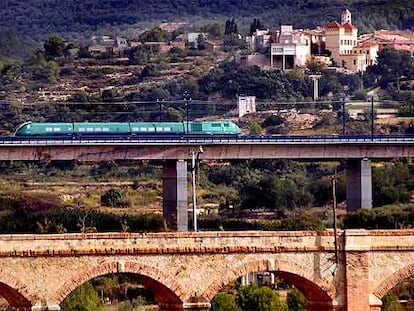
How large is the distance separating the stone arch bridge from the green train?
1185 inches

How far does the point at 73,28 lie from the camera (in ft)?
548

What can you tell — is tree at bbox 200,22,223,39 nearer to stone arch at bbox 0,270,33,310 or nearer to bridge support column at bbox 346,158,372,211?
bridge support column at bbox 346,158,372,211

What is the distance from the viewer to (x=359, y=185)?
71250 millimetres

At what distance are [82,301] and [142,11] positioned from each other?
402 feet

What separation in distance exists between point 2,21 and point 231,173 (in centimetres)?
7550

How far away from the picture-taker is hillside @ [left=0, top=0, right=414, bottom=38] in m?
159

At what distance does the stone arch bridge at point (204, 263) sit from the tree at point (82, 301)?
6.98 m

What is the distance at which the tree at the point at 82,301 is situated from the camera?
48894mm

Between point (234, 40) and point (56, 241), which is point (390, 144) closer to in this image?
point (56, 241)

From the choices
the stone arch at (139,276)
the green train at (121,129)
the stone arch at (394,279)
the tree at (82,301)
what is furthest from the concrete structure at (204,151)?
the stone arch at (139,276)

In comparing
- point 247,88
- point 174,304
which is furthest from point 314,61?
point 174,304

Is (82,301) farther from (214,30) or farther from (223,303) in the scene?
(214,30)

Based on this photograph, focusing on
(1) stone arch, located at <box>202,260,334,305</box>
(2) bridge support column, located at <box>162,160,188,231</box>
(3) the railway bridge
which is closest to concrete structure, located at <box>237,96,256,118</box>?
(3) the railway bridge

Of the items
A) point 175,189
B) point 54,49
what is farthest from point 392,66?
point 175,189
